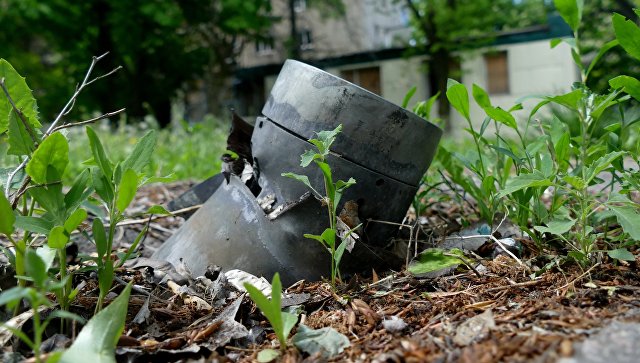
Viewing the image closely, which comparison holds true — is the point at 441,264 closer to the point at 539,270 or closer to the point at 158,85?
the point at 539,270

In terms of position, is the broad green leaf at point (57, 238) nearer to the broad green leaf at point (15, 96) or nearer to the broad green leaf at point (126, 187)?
the broad green leaf at point (126, 187)

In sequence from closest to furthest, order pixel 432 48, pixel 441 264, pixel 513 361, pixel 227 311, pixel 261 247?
pixel 513 361, pixel 227 311, pixel 441 264, pixel 261 247, pixel 432 48

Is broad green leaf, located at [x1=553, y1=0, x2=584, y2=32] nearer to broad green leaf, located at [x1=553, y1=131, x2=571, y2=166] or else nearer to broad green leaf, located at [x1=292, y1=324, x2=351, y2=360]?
broad green leaf, located at [x1=553, y1=131, x2=571, y2=166]

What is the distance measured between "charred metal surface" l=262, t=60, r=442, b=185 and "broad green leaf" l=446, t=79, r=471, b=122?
0.37 feet

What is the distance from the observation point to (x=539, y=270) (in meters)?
1.66

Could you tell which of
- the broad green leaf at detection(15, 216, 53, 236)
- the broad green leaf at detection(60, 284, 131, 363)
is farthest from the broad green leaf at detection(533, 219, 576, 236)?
the broad green leaf at detection(15, 216, 53, 236)

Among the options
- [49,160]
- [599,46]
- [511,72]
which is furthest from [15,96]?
[511,72]

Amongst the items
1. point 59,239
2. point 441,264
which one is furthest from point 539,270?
point 59,239

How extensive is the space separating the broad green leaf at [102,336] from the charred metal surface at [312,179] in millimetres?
732

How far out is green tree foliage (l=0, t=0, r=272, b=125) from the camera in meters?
19.0

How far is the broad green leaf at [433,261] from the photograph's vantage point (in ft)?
5.76

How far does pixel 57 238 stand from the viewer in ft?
4.25

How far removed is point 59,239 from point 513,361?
1.03m

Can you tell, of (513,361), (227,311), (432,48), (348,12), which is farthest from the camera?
(348,12)
